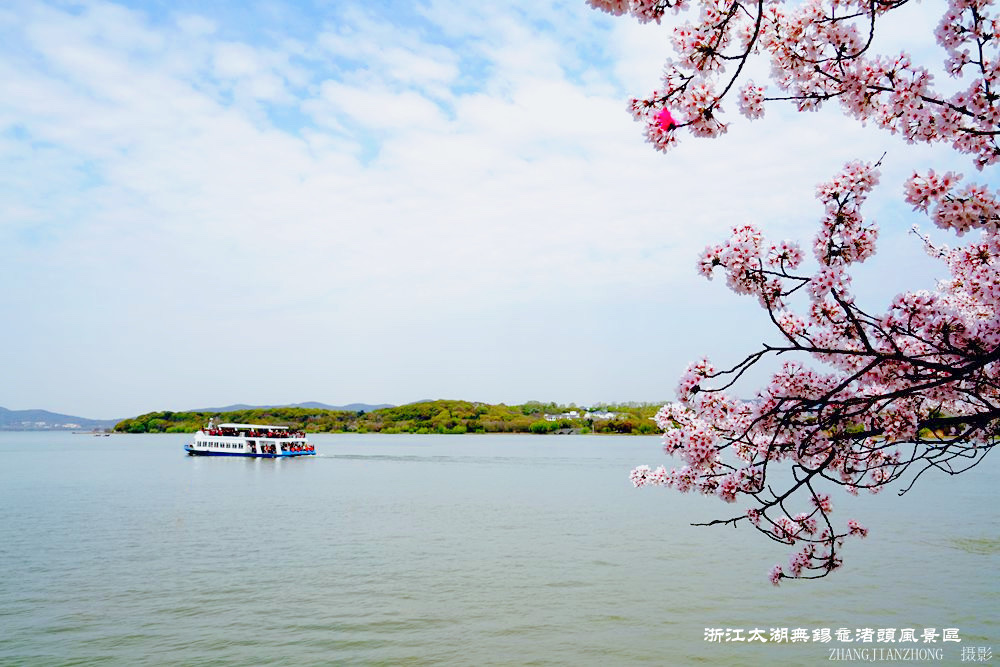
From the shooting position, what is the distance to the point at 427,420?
510ft

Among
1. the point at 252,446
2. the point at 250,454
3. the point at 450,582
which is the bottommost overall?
the point at 450,582

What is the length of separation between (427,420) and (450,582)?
138m

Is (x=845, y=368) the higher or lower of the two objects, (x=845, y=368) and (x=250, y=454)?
the higher

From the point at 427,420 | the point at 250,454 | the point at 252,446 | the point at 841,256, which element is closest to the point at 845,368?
the point at 841,256

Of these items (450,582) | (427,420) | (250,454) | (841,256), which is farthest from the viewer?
(427,420)

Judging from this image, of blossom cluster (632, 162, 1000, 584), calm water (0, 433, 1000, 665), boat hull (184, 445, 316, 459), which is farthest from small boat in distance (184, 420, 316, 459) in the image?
blossom cluster (632, 162, 1000, 584)

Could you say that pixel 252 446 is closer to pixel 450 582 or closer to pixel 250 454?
pixel 250 454

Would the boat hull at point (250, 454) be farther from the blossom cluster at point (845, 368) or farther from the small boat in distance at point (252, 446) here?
the blossom cluster at point (845, 368)

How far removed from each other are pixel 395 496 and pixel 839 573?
24.2 metres

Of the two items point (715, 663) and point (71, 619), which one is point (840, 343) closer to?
point (715, 663)

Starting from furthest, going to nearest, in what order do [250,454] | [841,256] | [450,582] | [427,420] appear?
[427,420]
[250,454]
[450,582]
[841,256]

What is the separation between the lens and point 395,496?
129 ft

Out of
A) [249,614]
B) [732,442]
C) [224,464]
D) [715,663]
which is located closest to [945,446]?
[732,442]

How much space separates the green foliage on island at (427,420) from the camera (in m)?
145
